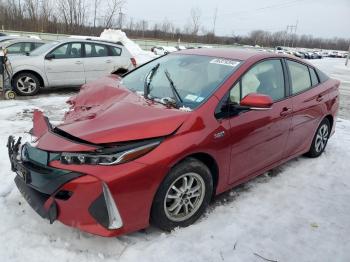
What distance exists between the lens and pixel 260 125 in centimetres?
390

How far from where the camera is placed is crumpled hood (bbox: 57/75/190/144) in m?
2.94

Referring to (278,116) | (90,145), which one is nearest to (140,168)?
(90,145)

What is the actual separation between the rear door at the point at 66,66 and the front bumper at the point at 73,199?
711 centimetres

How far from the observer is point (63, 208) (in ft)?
9.28

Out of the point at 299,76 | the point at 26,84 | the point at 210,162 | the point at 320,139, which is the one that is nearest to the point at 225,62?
the point at 210,162

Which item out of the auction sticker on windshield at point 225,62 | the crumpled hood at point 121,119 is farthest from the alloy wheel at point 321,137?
the crumpled hood at point 121,119

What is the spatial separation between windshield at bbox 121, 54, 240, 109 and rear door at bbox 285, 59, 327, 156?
3.73 ft

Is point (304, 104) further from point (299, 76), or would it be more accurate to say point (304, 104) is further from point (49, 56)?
point (49, 56)

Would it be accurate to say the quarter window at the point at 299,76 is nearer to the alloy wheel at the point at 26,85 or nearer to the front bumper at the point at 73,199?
the front bumper at the point at 73,199

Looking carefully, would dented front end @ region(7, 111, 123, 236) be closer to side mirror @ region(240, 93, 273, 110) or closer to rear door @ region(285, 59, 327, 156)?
side mirror @ region(240, 93, 273, 110)

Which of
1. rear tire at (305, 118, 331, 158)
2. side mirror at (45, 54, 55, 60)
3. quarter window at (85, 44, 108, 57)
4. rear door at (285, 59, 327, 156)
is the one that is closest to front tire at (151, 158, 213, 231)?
rear door at (285, 59, 327, 156)

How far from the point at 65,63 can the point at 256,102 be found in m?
7.41

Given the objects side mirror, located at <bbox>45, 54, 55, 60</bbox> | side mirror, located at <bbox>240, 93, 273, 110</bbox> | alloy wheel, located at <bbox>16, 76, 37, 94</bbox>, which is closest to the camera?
side mirror, located at <bbox>240, 93, 273, 110</bbox>

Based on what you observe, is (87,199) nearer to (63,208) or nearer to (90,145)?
(63,208)
